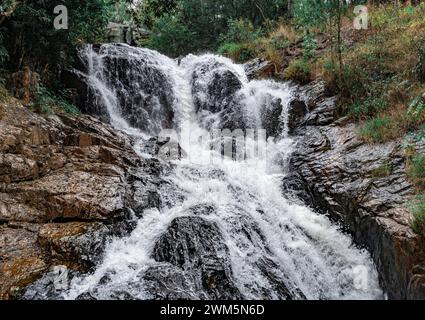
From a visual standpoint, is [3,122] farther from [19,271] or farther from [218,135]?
[218,135]

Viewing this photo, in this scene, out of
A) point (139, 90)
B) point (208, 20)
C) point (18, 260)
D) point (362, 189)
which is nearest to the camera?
point (18, 260)

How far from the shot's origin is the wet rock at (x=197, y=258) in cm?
506

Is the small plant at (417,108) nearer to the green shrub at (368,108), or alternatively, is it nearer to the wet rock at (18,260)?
the green shrub at (368,108)

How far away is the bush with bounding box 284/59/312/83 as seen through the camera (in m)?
11.0

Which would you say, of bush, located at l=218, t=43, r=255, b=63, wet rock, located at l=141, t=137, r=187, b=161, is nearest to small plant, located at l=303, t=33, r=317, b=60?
bush, located at l=218, t=43, r=255, b=63

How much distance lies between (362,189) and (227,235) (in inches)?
94.0

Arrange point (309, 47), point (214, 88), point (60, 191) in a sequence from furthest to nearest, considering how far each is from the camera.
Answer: point (309, 47), point (214, 88), point (60, 191)

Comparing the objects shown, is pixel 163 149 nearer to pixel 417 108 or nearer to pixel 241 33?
pixel 417 108

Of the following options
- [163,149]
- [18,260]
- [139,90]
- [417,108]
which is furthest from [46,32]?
[417,108]

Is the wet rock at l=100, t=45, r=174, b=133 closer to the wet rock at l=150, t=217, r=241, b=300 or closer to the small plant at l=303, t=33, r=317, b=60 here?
the small plant at l=303, t=33, r=317, b=60

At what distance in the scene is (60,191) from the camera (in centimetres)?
624

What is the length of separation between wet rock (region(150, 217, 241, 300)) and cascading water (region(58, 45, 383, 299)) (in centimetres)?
1
